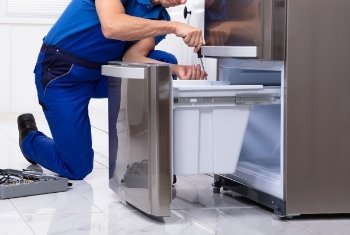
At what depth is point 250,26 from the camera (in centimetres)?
216

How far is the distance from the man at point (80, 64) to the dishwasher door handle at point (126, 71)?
0.12 m

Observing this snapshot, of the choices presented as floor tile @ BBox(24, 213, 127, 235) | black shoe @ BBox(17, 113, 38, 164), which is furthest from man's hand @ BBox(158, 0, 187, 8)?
black shoe @ BBox(17, 113, 38, 164)

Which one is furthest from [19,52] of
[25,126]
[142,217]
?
[142,217]

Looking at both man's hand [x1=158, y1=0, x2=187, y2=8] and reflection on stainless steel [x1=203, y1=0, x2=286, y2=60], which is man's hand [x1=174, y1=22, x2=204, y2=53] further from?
man's hand [x1=158, y1=0, x2=187, y2=8]

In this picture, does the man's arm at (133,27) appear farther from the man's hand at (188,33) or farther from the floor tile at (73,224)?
the floor tile at (73,224)

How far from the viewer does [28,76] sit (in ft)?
17.1

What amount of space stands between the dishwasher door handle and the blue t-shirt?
24 cm

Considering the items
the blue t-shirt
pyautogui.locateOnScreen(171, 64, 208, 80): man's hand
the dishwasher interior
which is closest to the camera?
the dishwasher interior

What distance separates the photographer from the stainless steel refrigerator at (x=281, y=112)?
2041 millimetres

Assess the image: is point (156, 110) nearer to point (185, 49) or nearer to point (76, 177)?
point (76, 177)

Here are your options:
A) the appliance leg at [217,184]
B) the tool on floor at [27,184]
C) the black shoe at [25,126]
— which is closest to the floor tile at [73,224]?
the tool on floor at [27,184]

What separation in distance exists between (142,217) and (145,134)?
0.26 meters

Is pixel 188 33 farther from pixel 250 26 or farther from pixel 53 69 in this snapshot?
pixel 53 69

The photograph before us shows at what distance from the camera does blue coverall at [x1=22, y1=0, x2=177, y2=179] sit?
8.49 feet
